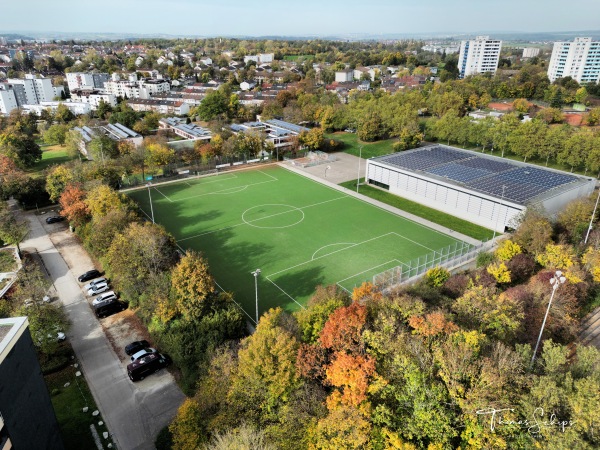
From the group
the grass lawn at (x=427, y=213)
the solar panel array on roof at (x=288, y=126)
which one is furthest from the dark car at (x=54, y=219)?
the solar panel array on roof at (x=288, y=126)

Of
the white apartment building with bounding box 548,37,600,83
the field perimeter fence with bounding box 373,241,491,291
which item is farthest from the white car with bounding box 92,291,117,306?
the white apartment building with bounding box 548,37,600,83

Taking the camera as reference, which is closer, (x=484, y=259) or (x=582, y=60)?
(x=484, y=259)

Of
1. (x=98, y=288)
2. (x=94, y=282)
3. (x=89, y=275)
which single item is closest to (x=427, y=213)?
(x=98, y=288)

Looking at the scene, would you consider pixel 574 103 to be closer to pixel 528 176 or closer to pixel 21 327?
pixel 528 176

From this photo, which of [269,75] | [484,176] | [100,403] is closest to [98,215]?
[100,403]

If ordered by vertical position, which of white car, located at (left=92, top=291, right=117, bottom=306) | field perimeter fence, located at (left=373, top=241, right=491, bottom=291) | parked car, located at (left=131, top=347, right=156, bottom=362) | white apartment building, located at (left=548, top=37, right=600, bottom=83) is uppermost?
white apartment building, located at (left=548, top=37, right=600, bottom=83)

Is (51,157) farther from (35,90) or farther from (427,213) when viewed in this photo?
(35,90)

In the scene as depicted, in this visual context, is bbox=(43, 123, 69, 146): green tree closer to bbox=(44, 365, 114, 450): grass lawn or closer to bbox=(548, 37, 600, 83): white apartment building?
bbox=(44, 365, 114, 450): grass lawn
